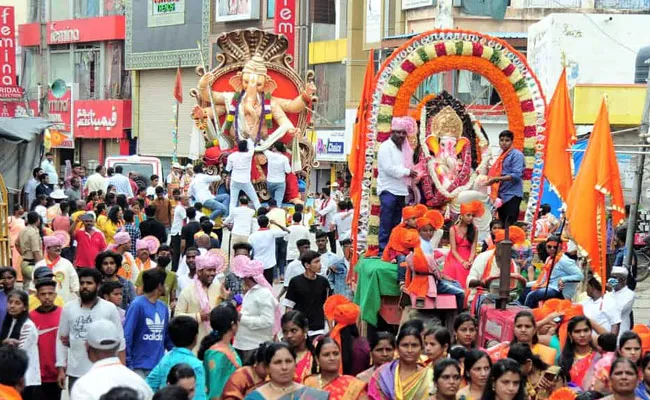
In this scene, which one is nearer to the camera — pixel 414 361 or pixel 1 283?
pixel 414 361

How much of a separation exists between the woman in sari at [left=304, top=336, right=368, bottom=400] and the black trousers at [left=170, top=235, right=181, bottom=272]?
1077 centimetres

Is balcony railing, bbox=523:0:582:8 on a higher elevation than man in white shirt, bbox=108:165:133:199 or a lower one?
higher

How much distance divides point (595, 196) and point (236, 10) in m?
40.2

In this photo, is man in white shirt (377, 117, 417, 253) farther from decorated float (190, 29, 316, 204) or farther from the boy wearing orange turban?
decorated float (190, 29, 316, 204)

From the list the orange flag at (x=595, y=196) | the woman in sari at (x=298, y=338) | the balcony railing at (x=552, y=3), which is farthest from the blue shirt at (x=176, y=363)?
the balcony railing at (x=552, y=3)

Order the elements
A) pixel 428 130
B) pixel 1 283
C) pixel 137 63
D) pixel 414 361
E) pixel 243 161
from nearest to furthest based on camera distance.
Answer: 1. pixel 414 361
2. pixel 1 283
3. pixel 428 130
4. pixel 243 161
5. pixel 137 63

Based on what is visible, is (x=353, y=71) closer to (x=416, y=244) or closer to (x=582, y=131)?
(x=582, y=131)

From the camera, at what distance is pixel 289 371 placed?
8.05 m

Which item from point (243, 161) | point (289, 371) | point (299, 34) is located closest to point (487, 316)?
point (289, 371)

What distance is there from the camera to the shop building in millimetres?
57625

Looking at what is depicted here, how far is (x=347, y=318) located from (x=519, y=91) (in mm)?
7489

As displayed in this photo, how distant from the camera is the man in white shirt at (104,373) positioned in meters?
7.48

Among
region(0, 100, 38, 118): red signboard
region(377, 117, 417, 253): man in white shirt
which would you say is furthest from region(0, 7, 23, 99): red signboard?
region(377, 117, 417, 253): man in white shirt

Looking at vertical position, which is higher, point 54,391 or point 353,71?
point 353,71
